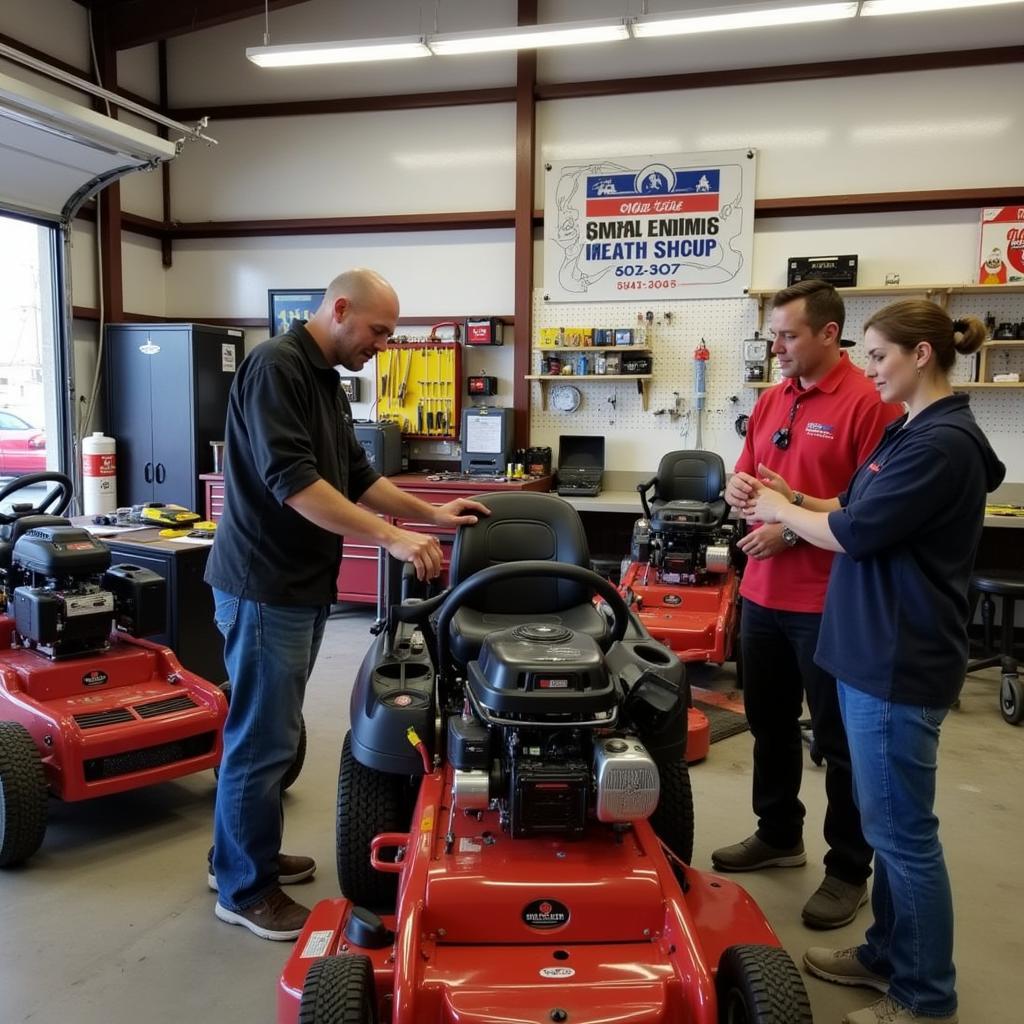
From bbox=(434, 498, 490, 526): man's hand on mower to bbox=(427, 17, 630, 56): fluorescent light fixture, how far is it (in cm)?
305

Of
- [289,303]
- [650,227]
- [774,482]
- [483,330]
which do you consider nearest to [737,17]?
[650,227]

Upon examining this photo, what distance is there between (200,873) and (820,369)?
7.20 feet

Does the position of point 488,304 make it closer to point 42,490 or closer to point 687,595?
point 687,595

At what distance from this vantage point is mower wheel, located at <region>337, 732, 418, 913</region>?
6.95 ft

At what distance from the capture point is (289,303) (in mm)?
6406

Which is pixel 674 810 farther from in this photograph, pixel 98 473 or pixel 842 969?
pixel 98 473

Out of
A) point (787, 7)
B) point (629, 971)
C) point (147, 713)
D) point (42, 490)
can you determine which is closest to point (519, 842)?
point (629, 971)

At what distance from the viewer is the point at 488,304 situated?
610 centimetres

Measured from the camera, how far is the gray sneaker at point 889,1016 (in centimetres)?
181

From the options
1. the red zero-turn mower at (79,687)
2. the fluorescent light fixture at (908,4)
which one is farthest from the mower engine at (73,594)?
the fluorescent light fixture at (908,4)

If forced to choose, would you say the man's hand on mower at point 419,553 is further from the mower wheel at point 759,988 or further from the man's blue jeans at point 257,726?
the mower wheel at point 759,988

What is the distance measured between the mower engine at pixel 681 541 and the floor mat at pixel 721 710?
1.79 ft

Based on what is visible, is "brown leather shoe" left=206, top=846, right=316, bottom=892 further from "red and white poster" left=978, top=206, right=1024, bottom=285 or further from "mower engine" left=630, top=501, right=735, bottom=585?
"red and white poster" left=978, top=206, right=1024, bottom=285

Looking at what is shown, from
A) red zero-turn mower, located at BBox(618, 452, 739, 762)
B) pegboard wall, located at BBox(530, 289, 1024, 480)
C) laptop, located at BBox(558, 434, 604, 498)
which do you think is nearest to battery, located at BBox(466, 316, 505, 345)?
pegboard wall, located at BBox(530, 289, 1024, 480)
